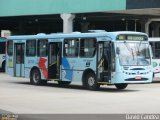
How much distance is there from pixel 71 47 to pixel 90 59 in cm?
192

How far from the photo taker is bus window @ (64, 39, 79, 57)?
25.4 meters

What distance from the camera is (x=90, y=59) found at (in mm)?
24266

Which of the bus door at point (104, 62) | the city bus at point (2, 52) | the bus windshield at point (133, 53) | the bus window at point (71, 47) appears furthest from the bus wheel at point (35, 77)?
the city bus at point (2, 52)

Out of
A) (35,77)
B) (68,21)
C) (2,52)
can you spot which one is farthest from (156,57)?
(2,52)

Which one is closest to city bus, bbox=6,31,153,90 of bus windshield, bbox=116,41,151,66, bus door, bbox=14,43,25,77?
bus windshield, bbox=116,41,151,66

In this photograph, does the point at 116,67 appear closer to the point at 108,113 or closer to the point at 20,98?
the point at 20,98

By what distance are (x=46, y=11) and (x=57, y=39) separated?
1647 centimetres

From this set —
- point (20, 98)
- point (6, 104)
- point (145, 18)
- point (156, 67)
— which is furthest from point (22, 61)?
point (145, 18)

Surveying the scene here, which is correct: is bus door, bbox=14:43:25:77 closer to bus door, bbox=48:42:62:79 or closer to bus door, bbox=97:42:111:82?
bus door, bbox=48:42:62:79

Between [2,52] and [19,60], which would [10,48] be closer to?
[19,60]

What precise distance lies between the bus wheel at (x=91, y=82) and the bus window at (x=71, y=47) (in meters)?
1.56

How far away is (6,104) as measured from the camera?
17.2 metres

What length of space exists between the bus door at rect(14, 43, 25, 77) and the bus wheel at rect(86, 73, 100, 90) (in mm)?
6108

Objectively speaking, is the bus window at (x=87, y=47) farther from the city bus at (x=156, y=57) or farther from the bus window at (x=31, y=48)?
the city bus at (x=156, y=57)
